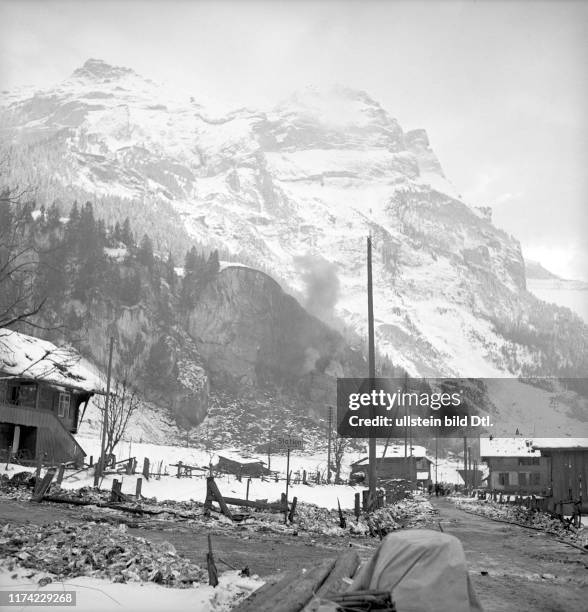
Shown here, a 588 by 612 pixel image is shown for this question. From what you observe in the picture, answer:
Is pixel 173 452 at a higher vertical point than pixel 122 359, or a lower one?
lower

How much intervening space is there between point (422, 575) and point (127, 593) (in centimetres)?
395

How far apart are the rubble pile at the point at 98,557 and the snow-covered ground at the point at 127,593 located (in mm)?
238

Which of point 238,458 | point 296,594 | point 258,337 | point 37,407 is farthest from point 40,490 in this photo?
point 258,337

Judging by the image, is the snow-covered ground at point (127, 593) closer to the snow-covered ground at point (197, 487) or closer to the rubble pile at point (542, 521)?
the rubble pile at point (542, 521)

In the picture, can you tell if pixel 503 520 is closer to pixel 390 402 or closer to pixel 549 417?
pixel 390 402

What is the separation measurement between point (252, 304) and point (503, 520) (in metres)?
112

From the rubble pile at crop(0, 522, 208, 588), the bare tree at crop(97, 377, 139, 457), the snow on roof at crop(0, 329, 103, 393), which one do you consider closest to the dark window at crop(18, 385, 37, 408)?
the snow on roof at crop(0, 329, 103, 393)

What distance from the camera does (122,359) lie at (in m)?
113

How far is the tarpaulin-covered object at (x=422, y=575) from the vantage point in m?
6.25

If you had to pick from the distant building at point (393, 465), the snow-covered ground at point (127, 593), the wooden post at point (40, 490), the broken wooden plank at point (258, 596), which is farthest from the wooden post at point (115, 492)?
the distant building at point (393, 465)

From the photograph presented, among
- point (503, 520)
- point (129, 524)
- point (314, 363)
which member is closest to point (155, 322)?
point (314, 363)

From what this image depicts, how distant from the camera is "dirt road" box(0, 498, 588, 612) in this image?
32.3 feet

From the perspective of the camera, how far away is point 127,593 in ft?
27.2

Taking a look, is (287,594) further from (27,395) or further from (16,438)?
(27,395)
